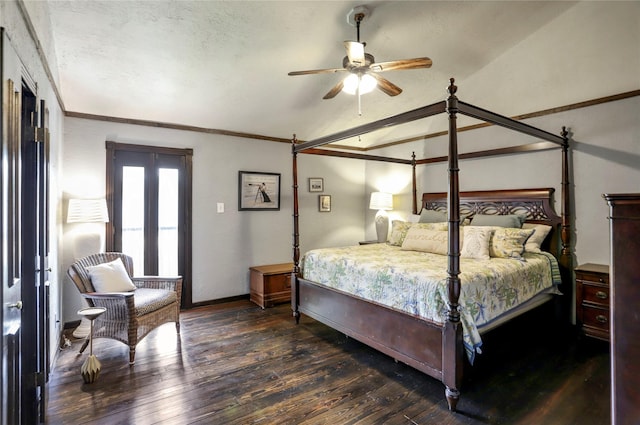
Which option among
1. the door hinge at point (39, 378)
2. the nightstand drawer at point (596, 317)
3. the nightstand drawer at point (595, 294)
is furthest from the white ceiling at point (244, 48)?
the nightstand drawer at point (596, 317)

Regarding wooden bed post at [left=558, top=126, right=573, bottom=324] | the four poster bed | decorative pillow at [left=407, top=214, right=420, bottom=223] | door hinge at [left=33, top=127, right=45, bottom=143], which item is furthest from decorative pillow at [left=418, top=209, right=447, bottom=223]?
door hinge at [left=33, top=127, right=45, bottom=143]

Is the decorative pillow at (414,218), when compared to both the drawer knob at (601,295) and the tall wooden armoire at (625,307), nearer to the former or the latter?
the drawer knob at (601,295)

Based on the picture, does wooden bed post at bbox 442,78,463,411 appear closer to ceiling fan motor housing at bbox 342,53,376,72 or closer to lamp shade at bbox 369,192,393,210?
ceiling fan motor housing at bbox 342,53,376,72

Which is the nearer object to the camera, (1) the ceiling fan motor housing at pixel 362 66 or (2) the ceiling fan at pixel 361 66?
(2) the ceiling fan at pixel 361 66

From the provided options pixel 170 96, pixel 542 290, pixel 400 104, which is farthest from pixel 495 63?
pixel 170 96

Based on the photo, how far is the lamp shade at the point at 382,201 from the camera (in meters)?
5.27

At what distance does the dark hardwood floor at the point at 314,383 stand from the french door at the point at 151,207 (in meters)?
1.04

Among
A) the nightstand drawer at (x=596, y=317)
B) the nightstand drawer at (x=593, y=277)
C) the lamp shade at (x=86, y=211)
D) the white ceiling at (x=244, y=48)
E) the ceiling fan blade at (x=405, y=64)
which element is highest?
the white ceiling at (x=244, y=48)

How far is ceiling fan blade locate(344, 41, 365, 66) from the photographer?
252cm

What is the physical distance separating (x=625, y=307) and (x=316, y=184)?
4.63 metres

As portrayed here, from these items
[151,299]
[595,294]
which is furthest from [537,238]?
[151,299]

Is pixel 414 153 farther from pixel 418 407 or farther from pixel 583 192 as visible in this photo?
pixel 418 407

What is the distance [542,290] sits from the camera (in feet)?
10.7

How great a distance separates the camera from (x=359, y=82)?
293cm
